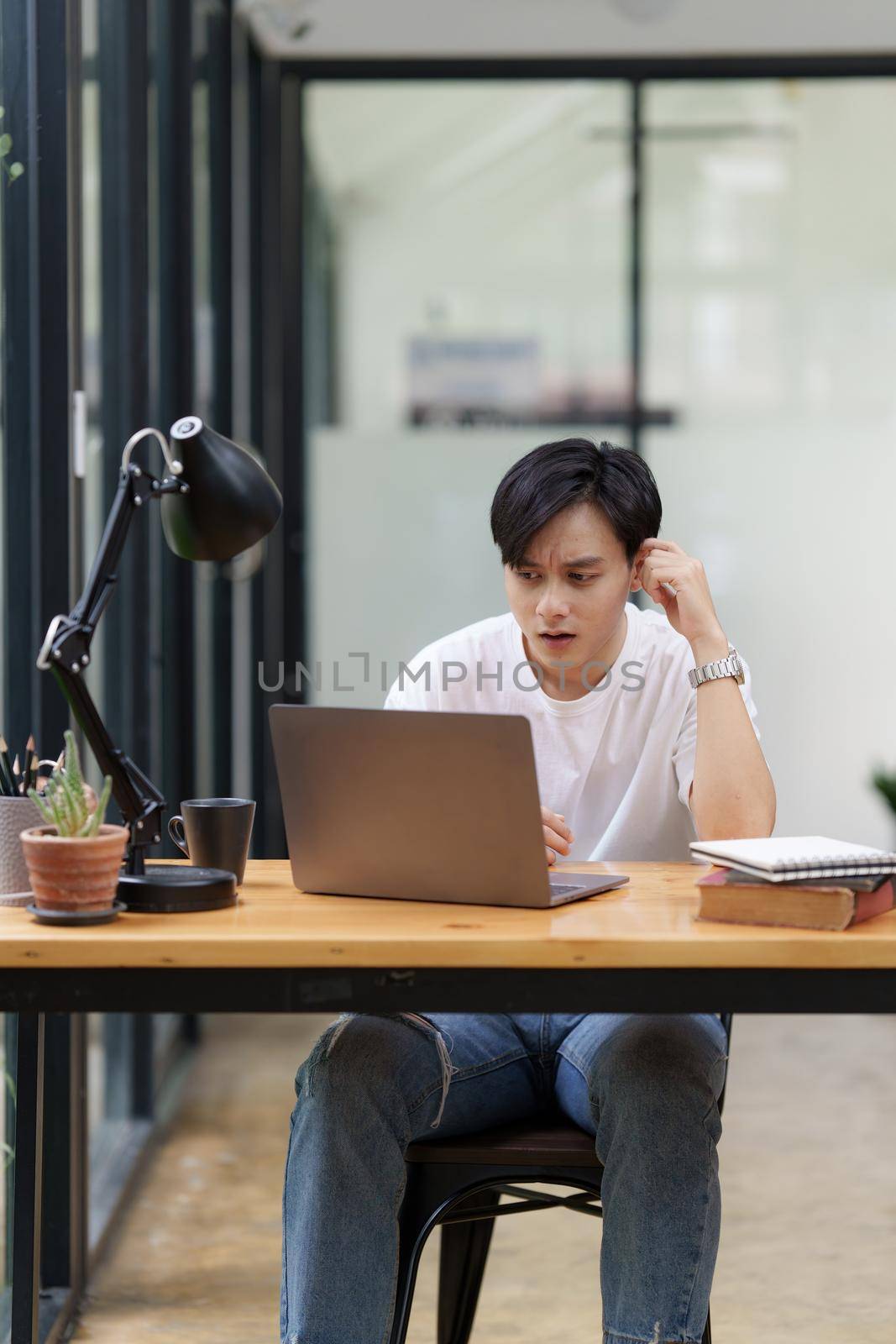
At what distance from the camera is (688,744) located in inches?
73.5

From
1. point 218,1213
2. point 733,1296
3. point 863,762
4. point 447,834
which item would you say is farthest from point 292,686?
point 447,834

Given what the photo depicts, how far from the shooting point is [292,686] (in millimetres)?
4293

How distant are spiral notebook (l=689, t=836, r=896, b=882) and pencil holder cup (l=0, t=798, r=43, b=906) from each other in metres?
0.62

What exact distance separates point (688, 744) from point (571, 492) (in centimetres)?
34

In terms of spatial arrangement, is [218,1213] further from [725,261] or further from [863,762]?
[725,261]

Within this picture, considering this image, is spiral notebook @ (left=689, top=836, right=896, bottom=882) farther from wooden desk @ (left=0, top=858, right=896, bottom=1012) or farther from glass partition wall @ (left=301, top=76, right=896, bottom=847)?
glass partition wall @ (left=301, top=76, right=896, bottom=847)

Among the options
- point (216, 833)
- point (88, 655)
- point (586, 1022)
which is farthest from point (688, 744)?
point (88, 655)

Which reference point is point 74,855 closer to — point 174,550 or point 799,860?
point 174,550

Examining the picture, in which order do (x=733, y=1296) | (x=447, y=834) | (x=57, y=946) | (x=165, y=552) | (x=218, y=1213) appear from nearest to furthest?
(x=57, y=946) < (x=447, y=834) < (x=733, y=1296) < (x=218, y=1213) < (x=165, y=552)

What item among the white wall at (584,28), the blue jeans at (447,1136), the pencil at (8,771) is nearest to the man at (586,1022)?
the blue jeans at (447,1136)

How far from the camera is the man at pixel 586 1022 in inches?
56.9

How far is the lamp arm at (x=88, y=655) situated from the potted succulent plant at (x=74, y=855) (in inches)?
2.8

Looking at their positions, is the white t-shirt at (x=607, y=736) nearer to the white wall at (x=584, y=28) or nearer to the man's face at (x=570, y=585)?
the man's face at (x=570, y=585)

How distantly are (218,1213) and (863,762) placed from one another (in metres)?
2.33
